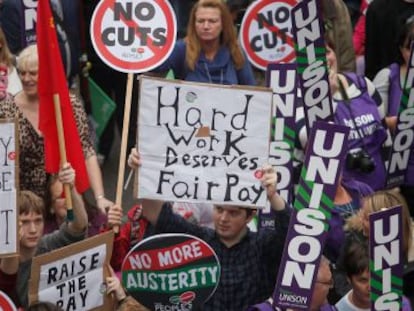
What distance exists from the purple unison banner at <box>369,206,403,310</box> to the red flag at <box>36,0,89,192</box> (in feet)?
6.37

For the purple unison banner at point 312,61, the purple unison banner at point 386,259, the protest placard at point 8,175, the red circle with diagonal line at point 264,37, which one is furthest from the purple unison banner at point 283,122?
the protest placard at point 8,175

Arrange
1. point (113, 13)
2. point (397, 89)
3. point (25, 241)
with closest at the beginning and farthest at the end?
point (25, 241) < point (113, 13) < point (397, 89)

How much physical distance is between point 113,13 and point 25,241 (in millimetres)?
1567

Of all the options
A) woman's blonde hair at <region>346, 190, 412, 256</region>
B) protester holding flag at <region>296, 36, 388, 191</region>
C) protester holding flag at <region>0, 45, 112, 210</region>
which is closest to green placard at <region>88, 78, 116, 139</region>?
protester holding flag at <region>0, 45, 112, 210</region>

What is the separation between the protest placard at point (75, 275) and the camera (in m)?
7.82

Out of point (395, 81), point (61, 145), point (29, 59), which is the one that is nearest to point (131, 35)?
point (29, 59)

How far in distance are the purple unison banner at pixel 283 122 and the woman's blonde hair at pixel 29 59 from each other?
4.61ft

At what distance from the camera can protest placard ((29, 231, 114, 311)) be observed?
25.6 ft

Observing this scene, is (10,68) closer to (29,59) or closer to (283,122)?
(29,59)

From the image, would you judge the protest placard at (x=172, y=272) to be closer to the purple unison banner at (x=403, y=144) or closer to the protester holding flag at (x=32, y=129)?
the protester holding flag at (x=32, y=129)

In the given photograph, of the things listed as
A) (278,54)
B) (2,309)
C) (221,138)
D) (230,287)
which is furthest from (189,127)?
(278,54)

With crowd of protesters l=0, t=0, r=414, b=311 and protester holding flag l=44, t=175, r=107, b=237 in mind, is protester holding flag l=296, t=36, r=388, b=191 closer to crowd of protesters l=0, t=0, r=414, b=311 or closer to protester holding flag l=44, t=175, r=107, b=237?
crowd of protesters l=0, t=0, r=414, b=311

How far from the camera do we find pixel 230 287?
8156 millimetres

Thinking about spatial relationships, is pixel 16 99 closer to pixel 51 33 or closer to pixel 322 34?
pixel 51 33
